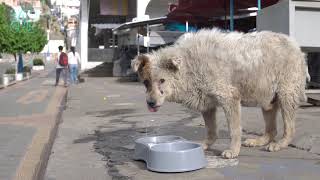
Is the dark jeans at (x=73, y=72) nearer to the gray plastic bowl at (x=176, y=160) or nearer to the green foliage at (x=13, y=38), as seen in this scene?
the green foliage at (x=13, y=38)

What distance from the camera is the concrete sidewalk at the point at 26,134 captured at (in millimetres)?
7922

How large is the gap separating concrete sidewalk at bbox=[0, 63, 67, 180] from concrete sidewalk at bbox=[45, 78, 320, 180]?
0.27 metres

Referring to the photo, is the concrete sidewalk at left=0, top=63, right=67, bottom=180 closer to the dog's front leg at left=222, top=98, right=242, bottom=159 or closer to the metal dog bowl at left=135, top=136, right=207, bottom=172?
the metal dog bowl at left=135, top=136, right=207, bottom=172

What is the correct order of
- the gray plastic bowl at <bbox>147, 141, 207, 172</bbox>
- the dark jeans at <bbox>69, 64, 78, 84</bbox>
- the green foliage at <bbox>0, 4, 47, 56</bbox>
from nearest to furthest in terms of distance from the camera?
the gray plastic bowl at <bbox>147, 141, 207, 172</bbox>, the dark jeans at <bbox>69, 64, 78, 84</bbox>, the green foliage at <bbox>0, 4, 47, 56</bbox>

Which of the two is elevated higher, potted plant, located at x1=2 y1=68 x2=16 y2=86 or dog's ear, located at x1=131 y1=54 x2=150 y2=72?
dog's ear, located at x1=131 y1=54 x2=150 y2=72

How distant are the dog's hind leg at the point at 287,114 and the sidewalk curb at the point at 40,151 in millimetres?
3180

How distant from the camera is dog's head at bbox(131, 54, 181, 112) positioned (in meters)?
6.91

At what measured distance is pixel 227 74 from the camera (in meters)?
7.10

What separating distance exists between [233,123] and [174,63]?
1086mm

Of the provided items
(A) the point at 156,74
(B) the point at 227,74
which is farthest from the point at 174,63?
(B) the point at 227,74

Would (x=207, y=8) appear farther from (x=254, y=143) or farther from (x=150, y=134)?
(x=254, y=143)

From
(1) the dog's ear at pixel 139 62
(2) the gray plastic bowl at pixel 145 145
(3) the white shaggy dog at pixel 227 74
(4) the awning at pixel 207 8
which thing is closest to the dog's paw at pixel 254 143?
(3) the white shaggy dog at pixel 227 74

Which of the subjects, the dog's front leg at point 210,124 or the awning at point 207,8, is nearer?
the dog's front leg at point 210,124

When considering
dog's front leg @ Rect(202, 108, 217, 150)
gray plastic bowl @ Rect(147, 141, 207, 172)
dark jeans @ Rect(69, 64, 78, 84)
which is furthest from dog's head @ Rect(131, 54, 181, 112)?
dark jeans @ Rect(69, 64, 78, 84)
